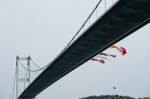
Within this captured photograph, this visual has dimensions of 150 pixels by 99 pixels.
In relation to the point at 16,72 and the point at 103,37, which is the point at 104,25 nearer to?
the point at 103,37

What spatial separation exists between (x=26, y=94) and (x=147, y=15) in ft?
194

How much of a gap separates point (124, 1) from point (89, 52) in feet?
57.6

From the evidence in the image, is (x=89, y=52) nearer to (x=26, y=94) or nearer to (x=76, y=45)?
(x=76, y=45)

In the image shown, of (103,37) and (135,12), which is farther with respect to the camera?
(103,37)

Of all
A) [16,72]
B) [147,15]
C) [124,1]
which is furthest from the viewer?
[16,72]

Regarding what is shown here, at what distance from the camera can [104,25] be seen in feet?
116

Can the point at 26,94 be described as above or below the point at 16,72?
below

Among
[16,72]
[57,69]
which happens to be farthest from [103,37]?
[16,72]

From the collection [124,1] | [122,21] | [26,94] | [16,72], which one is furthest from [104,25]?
[16,72]

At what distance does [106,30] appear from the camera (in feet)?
122

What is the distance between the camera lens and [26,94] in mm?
88438

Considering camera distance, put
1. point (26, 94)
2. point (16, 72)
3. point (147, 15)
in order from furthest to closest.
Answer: point (16, 72), point (26, 94), point (147, 15)

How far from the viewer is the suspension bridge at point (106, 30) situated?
102 ft

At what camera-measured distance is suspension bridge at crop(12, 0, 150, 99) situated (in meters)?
31.1
